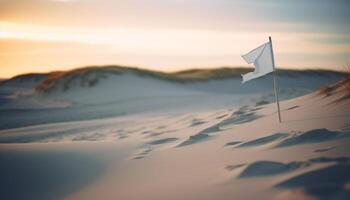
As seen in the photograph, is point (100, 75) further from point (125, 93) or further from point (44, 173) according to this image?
point (44, 173)

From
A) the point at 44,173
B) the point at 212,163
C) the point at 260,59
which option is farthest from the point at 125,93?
the point at 212,163

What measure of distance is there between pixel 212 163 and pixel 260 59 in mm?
1798

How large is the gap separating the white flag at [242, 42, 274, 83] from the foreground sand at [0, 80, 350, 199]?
28.0 inches

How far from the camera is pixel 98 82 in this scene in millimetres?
18781

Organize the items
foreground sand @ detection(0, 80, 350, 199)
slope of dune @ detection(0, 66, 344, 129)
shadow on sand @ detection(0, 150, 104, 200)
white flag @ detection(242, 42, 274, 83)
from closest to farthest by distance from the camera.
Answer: foreground sand @ detection(0, 80, 350, 199) → shadow on sand @ detection(0, 150, 104, 200) → white flag @ detection(242, 42, 274, 83) → slope of dune @ detection(0, 66, 344, 129)

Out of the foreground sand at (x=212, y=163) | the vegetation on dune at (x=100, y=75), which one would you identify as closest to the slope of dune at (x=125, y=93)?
the vegetation on dune at (x=100, y=75)

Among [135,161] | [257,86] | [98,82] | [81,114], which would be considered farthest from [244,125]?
[257,86]

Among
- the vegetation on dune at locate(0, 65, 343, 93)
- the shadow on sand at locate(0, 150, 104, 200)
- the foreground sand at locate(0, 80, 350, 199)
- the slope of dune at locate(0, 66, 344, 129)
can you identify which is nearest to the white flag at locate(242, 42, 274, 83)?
the foreground sand at locate(0, 80, 350, 199)

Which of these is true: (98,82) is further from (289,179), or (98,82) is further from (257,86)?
(289,179)

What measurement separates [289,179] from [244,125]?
8.78 feet

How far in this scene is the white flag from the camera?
4.61 meters

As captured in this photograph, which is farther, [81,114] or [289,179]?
[81,114]

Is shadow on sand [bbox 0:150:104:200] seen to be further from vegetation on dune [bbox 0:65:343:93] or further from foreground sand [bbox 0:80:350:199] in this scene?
vegetation on dune [bbox 0:65:343:93]

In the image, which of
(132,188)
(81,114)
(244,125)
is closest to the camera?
(132,188)
